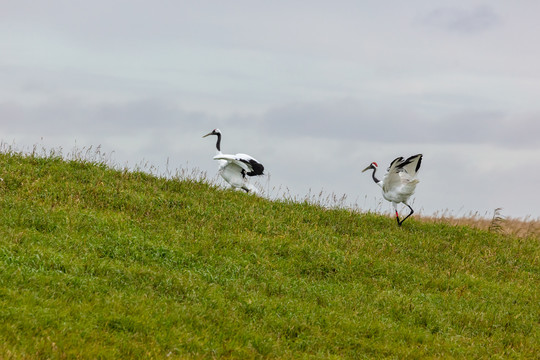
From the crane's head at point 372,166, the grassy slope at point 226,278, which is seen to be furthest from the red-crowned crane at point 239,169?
the crane's head at point 372,166

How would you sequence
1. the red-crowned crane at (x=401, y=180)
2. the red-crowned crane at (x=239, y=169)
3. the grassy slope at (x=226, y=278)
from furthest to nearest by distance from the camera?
the red-crowned crane at (x=239, y=169)
the red-crowned crane at (x=401, y=180)
the grassy slope at (x=226, y=278)

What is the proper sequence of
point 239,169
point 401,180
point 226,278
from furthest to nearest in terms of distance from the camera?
point 239,169
point 401,180
point 226,278

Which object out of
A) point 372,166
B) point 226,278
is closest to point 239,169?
point 372,166

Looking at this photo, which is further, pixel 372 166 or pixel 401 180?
pixel 372 166

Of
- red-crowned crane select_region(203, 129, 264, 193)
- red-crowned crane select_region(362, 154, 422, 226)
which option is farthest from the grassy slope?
red-crowned crane select_region(203, 129, 264, 193)

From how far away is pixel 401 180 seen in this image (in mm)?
19719

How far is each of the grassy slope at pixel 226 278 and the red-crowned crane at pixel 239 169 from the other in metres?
1.99

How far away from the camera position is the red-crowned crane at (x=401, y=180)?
19.3m

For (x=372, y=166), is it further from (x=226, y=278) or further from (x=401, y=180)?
(x=226, y=278)

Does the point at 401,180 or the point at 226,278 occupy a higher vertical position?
the point at 401,180

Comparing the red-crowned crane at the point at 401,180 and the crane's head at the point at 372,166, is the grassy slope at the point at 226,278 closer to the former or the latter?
the red-crowned crane at the point at 401,180

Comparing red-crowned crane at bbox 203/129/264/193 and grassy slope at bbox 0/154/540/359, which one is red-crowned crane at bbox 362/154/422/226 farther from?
red-crowned crane at bbox 203/129/264/193

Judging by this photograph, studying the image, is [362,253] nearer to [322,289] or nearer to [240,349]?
[322,289]

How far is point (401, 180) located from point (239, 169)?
565 centimetres
